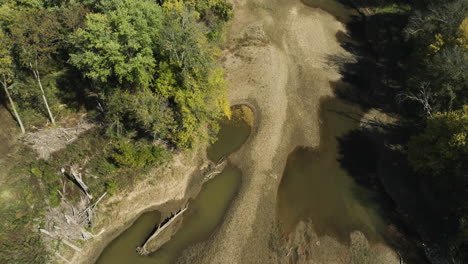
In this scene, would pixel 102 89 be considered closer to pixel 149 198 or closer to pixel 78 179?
pixel 78 179

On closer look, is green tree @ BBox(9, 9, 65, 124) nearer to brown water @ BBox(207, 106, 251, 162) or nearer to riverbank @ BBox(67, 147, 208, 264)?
riverbank @ BBox(67, 147, 208, 264)

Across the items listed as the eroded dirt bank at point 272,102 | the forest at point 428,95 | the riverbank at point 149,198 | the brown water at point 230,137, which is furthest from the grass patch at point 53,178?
the forest at point 428,95

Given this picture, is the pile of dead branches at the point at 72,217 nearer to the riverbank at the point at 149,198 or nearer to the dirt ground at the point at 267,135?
the riverbank at the point at 149,198

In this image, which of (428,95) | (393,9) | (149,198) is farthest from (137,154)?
(393,9)

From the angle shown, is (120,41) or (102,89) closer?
(120,41)

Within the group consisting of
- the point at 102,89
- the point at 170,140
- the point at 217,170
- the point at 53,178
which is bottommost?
the point at 217,170

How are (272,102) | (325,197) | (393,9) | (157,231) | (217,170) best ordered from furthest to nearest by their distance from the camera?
(393,9) → (272,102) → (217,170) → (325,197) → (157,231)

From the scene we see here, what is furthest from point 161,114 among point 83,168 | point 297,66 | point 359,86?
point 359,86
